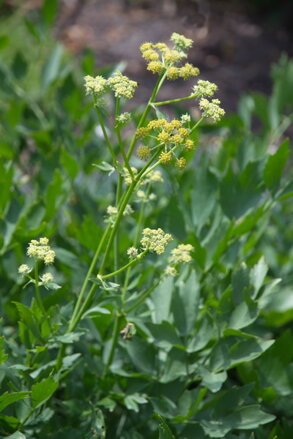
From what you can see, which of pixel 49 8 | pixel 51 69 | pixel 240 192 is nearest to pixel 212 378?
pixel 240 192

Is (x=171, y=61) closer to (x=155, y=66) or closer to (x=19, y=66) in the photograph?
(x=155, y=66)

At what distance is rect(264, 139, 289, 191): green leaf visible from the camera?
5.10ft

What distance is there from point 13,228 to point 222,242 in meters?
0.51

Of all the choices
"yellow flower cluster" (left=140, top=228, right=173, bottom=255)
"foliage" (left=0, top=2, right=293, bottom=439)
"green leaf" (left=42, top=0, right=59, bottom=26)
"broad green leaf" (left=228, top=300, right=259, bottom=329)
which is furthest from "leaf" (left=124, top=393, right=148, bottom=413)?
"green leaf" (left=42, top=0, right=59, bottom=26)

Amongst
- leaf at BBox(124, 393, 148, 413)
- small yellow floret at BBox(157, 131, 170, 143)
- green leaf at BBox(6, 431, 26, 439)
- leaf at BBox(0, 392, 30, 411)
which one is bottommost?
green leaf at BBox(6, 431, 26, 439)

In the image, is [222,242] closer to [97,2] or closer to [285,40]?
[285,40]

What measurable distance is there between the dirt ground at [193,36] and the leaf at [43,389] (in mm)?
3330

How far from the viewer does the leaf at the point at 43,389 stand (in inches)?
45.9

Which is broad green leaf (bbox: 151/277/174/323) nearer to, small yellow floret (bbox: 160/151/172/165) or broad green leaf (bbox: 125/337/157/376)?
broad green leaf (bbox: 125/337/157/376)

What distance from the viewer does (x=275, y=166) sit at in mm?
1570

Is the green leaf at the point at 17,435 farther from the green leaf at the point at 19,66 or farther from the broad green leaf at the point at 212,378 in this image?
the green leaf at the point at 19,66

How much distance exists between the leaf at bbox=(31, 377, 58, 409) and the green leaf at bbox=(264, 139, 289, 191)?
0.73 metres

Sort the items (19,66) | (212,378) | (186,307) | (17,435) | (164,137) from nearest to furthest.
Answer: (164,137), (17,435), (212,378), (186,307), (19,66)

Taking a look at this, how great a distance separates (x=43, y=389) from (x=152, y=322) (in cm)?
32
